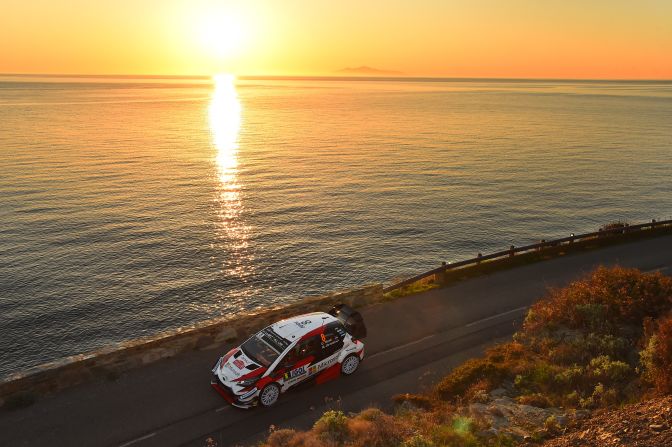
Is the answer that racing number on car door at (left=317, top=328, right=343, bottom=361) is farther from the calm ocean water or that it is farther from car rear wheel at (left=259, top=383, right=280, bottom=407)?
the calm ocean water

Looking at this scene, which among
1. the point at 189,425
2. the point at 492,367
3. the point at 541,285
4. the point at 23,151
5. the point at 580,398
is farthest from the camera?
the point at 23,151

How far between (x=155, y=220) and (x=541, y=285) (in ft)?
107

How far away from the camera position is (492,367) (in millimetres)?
15375

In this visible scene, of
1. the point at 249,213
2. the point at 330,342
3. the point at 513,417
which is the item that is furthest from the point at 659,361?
the point at 249,213

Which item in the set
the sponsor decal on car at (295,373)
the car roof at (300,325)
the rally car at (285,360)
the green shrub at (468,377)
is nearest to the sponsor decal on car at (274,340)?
the rally car at (285,360)

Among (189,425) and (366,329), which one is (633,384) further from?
(189,425)

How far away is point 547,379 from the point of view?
1467 cm

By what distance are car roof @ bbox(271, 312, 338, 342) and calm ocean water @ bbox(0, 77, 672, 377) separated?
14.4 metres

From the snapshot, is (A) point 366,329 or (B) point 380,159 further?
(B) point 380,159

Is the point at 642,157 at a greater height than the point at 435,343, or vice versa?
the point at 642,157

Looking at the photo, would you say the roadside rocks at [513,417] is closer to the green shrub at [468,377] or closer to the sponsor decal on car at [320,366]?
the green shrub at [468,377]

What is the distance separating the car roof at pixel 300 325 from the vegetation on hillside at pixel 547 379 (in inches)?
115

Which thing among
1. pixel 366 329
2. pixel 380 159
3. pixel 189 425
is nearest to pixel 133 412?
pixel 189 425

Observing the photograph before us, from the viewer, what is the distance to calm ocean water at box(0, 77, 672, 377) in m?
31.0
